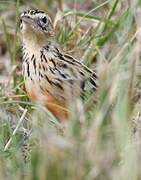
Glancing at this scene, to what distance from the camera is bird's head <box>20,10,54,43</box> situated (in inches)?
213

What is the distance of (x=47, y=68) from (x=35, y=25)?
0.94 ft

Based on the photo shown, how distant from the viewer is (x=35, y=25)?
18.0ft

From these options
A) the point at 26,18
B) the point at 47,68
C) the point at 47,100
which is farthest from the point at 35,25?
the point at 47,100

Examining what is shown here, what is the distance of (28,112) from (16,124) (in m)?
0.15

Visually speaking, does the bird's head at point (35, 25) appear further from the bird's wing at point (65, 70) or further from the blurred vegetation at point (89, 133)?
the blurred vegetation at point (89, 133)

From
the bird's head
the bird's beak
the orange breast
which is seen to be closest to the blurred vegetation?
the orange breast

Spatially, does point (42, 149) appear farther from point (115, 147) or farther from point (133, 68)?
point (133, 68)

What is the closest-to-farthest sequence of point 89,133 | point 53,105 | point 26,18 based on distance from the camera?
point 89,133, point 53,105, point 26,18

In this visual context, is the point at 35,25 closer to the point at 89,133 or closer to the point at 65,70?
the point at 65,70

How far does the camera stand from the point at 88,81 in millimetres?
5328

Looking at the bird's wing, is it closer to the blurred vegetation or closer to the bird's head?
the bird's head

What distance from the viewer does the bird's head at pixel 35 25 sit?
5.41 metres

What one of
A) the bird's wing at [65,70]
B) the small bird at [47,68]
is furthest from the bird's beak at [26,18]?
the bird's wing at [65,70]

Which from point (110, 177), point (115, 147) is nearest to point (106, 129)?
point (115, 147)
